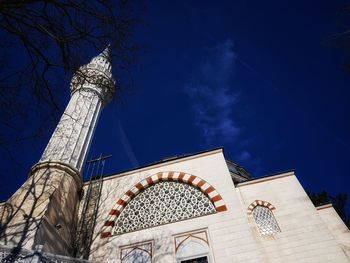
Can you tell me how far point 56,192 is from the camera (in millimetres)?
6285

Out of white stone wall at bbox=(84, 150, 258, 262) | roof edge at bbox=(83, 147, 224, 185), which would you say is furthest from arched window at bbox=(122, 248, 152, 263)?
roof edge at bbox=(83, 147, 224, 185)

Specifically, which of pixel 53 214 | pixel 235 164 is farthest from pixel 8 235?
pixel 235 164

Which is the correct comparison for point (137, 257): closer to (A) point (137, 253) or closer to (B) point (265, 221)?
(A) point (137, 253)

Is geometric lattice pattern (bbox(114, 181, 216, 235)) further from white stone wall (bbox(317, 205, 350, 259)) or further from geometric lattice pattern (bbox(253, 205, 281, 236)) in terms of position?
white stone wall (bbox(317, 205, 350, 259))

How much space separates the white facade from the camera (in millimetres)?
5832

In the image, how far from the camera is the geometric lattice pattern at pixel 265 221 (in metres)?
6.66

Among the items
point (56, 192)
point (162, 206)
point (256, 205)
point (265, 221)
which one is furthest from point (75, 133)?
point (265, 221)

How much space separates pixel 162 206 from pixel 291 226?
10.8 feet

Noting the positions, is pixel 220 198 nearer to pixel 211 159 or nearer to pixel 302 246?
pixel 211 159

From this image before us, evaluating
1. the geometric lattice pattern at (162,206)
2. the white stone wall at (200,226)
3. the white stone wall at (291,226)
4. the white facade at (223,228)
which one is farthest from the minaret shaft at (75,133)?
the white stone wall at (291,226)

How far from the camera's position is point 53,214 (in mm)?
5902

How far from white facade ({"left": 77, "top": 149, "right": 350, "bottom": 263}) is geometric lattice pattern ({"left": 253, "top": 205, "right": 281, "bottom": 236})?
81 mm

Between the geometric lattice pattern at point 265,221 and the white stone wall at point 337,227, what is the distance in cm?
181

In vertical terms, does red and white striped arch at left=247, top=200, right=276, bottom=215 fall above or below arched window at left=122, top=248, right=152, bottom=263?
above
